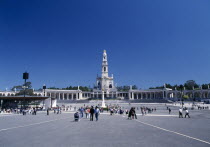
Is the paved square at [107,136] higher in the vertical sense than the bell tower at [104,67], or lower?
lower

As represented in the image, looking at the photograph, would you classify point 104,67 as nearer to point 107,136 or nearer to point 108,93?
point 108,93

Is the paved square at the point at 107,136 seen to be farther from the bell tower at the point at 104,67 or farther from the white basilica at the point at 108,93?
the bell tower at the point at 104,67

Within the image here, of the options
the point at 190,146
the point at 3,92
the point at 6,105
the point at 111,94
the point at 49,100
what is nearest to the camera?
the point at 190,146

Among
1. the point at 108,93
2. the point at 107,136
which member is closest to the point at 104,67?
the point at 108,93

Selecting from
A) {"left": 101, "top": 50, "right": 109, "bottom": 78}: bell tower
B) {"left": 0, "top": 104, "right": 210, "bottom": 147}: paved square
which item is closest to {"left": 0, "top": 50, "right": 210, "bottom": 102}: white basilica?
{"left": 101, "top": 50, "right": 109, "bottom": 78}: bell tower

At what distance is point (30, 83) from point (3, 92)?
1682 cm

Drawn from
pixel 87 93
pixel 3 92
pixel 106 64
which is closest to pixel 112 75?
pixel 106 64

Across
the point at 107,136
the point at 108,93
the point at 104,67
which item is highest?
the point at 104,67

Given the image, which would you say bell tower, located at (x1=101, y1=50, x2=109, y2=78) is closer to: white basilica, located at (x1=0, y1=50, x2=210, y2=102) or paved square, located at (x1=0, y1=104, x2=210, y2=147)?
white basilica, located at (x1=0, y1=50, x2=210, y2=102)

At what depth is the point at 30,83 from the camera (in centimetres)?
11312

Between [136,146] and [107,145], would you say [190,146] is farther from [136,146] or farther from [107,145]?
[107,145]

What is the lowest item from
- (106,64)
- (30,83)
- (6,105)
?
(6,105)

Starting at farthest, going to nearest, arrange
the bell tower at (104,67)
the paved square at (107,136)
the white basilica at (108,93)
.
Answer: the bell tower at (104,67) < the white basilica at (108,93) < the paved square at (107,136)

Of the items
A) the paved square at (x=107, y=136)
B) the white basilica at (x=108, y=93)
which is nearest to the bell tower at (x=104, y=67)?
the white basilica at (x=108, y=93)
